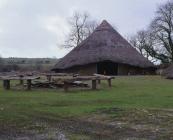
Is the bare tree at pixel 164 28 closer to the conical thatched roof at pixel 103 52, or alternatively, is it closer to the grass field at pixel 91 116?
the conical thatched roof at pixel 103 52

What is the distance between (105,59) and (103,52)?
130 centimetres

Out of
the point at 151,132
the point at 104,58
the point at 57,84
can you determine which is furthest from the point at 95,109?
the point at 104,58

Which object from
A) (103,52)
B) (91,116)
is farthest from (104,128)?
(103,52)

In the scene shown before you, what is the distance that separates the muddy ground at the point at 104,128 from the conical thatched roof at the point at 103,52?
38.2 metres

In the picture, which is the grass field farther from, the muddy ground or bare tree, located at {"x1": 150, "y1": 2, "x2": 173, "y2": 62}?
bare tree, located at {"x1": 150, "y1": 2, "x2": 173, "y2": 62}

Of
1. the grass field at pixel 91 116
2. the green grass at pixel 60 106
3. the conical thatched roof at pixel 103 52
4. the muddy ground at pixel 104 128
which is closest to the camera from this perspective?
the muddy ground at pixel 104 128

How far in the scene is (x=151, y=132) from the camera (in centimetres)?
1179

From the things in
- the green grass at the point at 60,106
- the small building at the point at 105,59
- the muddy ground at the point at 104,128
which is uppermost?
the small building at the point at 105,59

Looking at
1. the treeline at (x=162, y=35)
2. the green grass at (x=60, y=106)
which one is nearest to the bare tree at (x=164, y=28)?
the treeline at (x=162, y=35)

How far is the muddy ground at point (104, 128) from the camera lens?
36.7 ft

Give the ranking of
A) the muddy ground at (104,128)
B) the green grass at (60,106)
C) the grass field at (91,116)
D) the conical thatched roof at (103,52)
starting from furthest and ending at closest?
the conical thatched roof at (103,52) < the green grass at (60,106) < the grass field at (91,116) < the muddy ground at (104,128)

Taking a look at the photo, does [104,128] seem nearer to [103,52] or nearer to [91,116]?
[91,116]

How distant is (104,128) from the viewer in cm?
1255

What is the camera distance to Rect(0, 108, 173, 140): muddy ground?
11.2m
